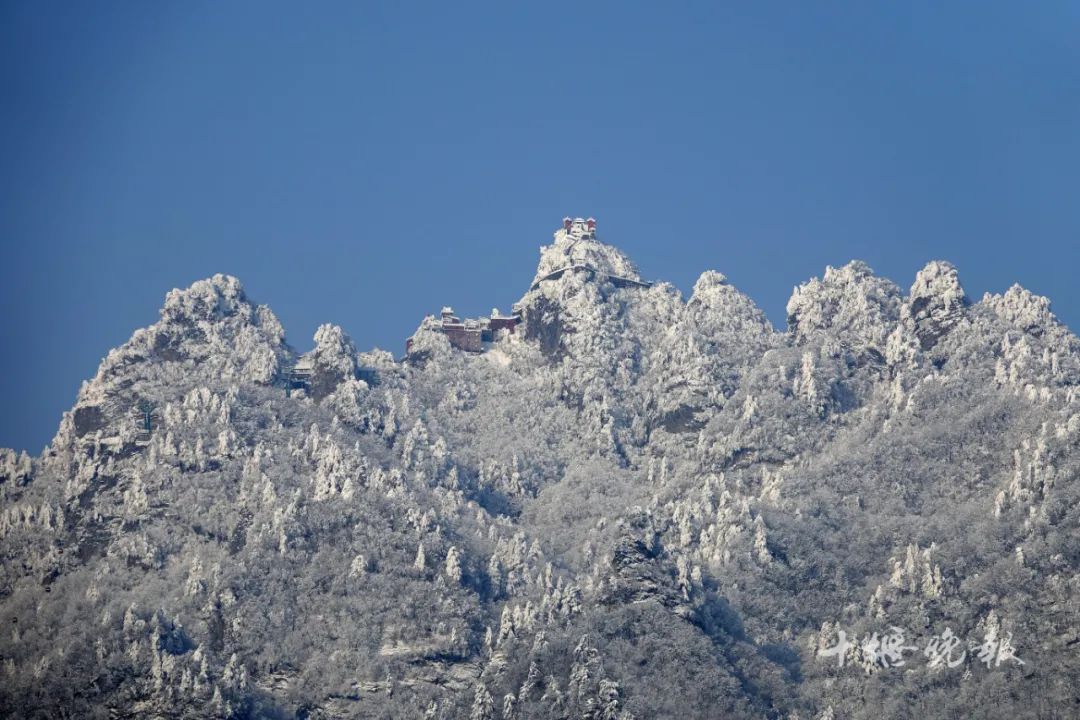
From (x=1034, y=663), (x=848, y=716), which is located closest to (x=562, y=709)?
(x=848, y=716)

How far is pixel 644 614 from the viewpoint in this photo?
188 meters

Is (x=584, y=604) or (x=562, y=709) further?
(x=584, y=604)

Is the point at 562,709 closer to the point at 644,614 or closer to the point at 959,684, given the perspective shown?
the point at 644,614

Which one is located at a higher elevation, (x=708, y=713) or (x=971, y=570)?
(x=971, y=570)

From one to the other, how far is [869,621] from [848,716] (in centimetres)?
1264

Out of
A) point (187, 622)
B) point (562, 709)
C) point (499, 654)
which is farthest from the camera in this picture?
point (187, 622)

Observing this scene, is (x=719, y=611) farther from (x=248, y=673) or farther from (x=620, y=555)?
(x=248, y=673)

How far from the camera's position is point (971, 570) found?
192 meters

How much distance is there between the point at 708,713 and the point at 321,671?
116 feet

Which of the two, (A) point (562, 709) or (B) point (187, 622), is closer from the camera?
(A) point (562, 709)

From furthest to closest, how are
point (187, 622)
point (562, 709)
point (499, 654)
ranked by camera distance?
point (187, 622), point (499, 654), point (562, 709)

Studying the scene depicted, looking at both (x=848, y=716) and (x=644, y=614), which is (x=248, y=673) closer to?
(x=644, y=614)

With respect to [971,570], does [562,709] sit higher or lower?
lower

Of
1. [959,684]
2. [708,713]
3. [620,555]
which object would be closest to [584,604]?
[620,555]
